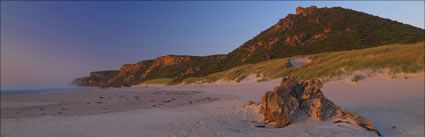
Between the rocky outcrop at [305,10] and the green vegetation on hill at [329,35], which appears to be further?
the rocky outcrop at [305,10]

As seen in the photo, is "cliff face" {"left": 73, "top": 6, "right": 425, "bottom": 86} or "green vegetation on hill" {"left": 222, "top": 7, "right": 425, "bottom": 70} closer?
"green vegetation on hill" {"left": 222, "top": 7, "right": 425, "bottom": 70}

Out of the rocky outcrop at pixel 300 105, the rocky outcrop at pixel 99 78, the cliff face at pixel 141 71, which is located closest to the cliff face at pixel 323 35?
the cliff face at pixel 141 71

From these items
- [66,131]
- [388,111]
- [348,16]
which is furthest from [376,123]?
[348,16]

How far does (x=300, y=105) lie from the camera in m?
6.07

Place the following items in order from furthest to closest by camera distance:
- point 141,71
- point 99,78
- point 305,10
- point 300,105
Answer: point 99,78
point 141,71
point 305,10
point 300,105

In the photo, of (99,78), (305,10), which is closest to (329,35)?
(305,10)

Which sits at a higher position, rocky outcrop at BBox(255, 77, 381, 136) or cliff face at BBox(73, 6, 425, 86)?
cliff face at BBox(73, 6, 425, 86)

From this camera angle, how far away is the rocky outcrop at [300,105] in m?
5.45

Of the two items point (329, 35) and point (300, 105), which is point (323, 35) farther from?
point (300, 105)

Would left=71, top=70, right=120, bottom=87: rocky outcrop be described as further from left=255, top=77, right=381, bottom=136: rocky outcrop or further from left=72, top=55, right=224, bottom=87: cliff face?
left=255, top=77, right=381, bottom=136: rocky outcrop

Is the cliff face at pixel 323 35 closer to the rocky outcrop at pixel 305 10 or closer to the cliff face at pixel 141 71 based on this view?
the rocky outcrop at pixel 305 10

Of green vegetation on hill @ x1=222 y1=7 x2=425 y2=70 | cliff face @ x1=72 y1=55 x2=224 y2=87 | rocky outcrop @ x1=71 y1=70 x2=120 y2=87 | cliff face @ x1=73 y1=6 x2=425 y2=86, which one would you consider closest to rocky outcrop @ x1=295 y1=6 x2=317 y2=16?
cliff face @ x1=73 y1=6 x2=425 y2=86

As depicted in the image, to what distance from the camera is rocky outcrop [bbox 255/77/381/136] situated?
17.9 ft

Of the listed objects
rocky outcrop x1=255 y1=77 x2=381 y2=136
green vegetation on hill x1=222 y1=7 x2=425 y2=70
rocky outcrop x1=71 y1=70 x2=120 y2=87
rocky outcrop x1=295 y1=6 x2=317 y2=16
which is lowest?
rocky outcrop x1=71 y1=70 x2=120 y2=87
